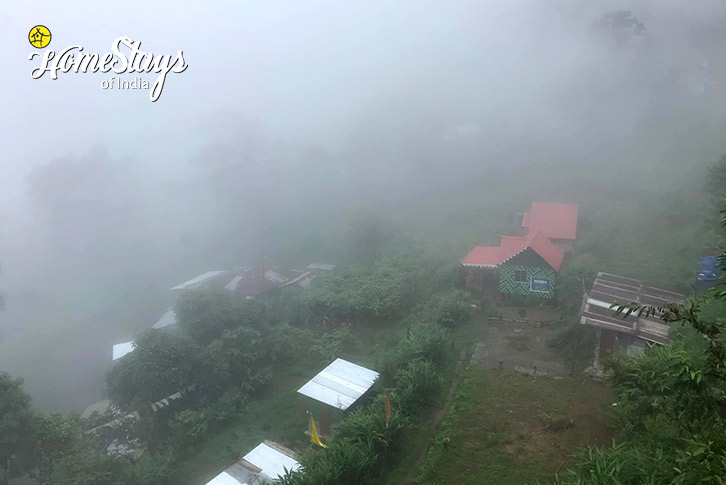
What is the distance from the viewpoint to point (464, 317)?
1642cm

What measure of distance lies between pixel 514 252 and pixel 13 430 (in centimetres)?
1618

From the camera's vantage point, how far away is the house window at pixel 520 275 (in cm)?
1753

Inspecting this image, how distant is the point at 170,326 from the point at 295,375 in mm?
6903

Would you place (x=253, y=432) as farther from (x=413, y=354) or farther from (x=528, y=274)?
(x=528, y=274)

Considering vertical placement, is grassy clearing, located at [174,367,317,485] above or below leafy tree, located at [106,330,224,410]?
below

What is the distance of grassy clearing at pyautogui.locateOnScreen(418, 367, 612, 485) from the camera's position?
372 inches

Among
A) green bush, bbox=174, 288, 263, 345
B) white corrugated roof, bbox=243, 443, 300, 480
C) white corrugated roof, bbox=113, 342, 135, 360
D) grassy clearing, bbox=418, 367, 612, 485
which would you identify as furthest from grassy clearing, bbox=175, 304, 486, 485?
white corrugated roof, bbox=113, 342, 135, 360

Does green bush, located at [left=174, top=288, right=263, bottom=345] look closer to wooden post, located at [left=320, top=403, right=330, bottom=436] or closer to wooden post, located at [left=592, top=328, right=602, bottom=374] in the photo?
wooden post, located at [left=320, top=403, right=330, bottom=436]

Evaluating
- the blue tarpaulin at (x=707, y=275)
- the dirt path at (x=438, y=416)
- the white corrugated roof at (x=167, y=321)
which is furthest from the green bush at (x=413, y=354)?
the white corrugated roof at (x=167, y=321)

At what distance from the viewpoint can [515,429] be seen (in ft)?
34.4

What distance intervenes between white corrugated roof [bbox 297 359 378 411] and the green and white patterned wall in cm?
711

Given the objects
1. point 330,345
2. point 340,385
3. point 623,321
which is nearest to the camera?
point 340,385

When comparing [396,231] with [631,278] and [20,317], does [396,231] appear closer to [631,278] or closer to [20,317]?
[631,278]

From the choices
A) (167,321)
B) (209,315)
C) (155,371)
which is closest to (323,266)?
(167,321)
